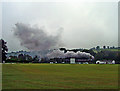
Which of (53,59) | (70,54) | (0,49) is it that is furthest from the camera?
(70,54)

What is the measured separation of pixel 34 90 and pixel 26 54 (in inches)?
5629

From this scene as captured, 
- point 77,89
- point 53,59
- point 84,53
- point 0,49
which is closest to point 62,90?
point 77,89

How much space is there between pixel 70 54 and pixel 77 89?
140 meters

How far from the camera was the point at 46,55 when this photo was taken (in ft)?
487

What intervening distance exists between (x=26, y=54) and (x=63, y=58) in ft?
93.0

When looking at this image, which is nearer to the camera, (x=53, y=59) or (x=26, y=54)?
(x=53, y=59)

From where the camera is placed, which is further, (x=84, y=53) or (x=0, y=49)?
(x=84, y=53)

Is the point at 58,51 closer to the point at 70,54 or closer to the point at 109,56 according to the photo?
the point at 70,54

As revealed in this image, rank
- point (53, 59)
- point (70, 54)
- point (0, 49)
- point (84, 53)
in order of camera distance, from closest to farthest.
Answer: point (0, 49), point (53, 59), point (70, 54), point (84, 53)

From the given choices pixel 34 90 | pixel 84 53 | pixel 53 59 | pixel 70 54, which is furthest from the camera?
pixel 84 53

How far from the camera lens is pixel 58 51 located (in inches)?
5861

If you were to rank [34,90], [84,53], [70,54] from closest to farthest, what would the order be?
[34,90]
[70,54]
[84,53]

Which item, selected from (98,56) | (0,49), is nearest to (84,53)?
(98,56)

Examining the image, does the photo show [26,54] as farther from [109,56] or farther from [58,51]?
[109,56]
